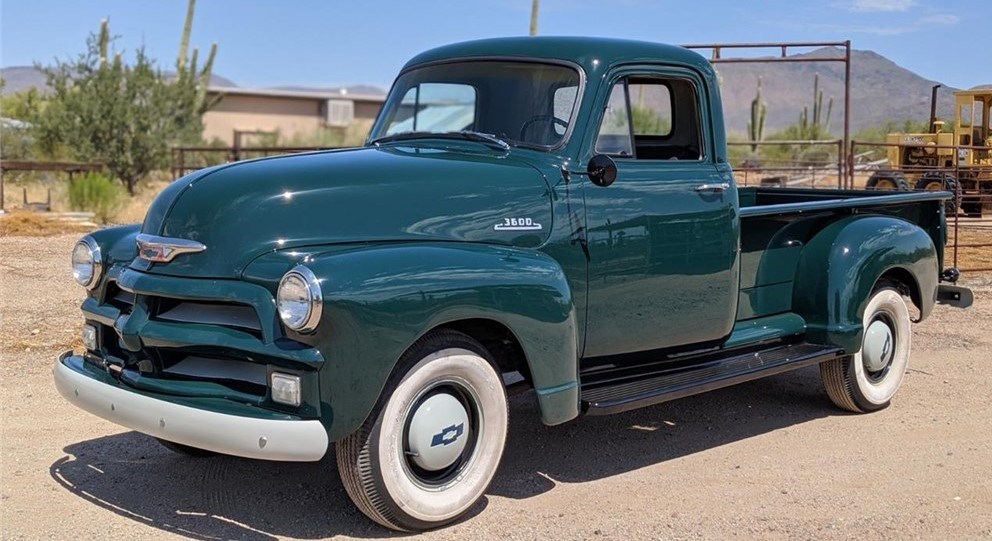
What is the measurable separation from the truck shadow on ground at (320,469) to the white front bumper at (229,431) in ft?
1.69

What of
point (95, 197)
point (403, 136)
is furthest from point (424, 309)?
point (95, 197)

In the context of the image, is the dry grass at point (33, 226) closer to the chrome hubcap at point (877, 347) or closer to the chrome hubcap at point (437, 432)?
the chrome hubcap at point (877, 347)

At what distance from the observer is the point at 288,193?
14.0 feet

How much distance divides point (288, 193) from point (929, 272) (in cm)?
432

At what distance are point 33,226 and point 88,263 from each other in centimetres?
1010

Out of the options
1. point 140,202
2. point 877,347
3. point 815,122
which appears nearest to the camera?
point 877,347

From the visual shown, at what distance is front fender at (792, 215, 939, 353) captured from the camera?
20.1 ft

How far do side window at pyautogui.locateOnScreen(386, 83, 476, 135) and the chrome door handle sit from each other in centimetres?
118

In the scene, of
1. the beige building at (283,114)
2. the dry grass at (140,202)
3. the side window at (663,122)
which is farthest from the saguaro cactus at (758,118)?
the side window at (663,122)

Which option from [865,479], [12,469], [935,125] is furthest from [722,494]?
[935,125]

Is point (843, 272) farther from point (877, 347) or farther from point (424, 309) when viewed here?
point (424, 309)

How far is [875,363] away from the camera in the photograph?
651 cm

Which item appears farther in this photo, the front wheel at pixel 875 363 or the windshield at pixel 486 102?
the front wheel at pixel 875 363

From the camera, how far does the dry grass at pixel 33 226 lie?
13.6 metres
